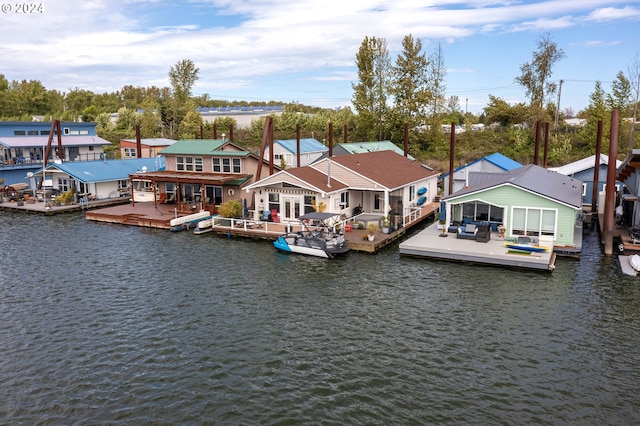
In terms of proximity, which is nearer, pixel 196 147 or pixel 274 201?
pixel 274 201

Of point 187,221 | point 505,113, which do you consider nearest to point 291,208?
point 187,221

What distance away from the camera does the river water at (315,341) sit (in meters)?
11.7

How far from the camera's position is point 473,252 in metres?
22.5

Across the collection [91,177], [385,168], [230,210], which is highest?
[385,168]

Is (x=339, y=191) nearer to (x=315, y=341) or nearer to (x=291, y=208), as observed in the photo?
(x=291, y=208)

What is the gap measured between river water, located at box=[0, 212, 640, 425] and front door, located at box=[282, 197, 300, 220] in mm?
6182

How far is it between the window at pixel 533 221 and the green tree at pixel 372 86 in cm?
4118

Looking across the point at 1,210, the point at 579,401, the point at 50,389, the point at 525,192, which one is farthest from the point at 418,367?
the point at 1,210

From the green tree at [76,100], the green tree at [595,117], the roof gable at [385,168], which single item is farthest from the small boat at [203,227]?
the green tree at [76,100]

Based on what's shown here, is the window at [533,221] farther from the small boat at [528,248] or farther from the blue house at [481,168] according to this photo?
the blue house at [481,168]

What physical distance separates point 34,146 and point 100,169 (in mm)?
13028

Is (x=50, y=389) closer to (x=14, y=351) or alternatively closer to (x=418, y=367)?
(x=14, y=351)

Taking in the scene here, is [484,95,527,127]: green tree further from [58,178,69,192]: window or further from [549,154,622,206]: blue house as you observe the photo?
[58,178,69,192]: window

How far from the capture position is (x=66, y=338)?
15.5 metres
